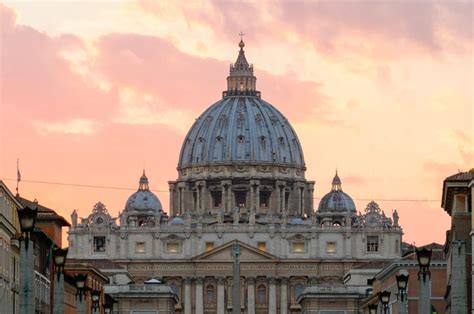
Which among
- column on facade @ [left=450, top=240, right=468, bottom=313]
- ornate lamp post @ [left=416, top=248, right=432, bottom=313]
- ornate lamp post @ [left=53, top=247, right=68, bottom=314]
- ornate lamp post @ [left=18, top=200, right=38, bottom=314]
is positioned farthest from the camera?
ornate lamp post @ [left=53, top=247, right=68, bottom=314]

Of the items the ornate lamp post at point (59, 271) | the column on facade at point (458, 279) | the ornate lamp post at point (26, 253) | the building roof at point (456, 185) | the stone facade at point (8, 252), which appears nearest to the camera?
the ornate lamp post at point (26, 253)

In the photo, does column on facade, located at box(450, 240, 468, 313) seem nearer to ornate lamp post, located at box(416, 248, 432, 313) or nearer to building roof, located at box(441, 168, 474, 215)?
ornate lamp post, located at box(416, 248, 432, 313)

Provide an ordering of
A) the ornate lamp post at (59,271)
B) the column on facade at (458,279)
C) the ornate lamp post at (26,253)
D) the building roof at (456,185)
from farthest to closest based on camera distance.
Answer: the building roof at (456,185), the ornate lamp post at (59,271), the column on facade at (458,279), the ornate lamp post at (26,253)

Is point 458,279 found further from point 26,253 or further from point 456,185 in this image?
point 456,185

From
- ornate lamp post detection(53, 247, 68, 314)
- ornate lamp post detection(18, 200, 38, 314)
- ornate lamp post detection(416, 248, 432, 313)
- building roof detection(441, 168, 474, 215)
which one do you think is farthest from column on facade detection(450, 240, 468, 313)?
building roof detection(441, 168, 474, 215)

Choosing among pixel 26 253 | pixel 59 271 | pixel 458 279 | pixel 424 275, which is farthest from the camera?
pixel 59 271

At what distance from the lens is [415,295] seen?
5020 inches

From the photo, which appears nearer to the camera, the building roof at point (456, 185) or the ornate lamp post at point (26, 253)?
the ornate lamp post at point (26, 253)

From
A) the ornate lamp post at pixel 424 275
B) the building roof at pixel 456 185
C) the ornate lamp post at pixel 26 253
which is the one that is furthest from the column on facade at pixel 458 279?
the building roof at pixel 456 185

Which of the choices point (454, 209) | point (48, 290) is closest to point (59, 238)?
point (48, 290)

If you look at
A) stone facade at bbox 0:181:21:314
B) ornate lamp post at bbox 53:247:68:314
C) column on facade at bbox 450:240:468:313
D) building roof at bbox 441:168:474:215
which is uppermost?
building roof at bbox 441:168:474:215

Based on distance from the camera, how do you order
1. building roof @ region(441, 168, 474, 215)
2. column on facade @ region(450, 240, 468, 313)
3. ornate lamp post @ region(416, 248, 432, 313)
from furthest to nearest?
1. building roof @ region(441, 168, 474, 215)
2. ornate lamp post @ region(416, 248, 432, 313)
3. column on facade @ region(450, 240, 468, 313)

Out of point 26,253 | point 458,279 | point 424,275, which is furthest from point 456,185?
point 26,253

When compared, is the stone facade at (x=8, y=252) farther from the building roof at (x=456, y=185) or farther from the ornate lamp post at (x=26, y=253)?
the ornate lamp post at (x=26, y=253)
